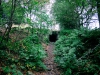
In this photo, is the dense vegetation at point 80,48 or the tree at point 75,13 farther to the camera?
the tree at point 75,13

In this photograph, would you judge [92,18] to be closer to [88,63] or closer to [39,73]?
[88,63]

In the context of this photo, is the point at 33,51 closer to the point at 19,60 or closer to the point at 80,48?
the point at 19,60

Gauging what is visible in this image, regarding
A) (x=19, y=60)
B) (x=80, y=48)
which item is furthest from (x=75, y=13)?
(x=19, y=60)

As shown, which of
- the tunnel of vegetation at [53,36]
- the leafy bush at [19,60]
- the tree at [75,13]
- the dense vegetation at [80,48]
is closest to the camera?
the leafy bush at [19,60]

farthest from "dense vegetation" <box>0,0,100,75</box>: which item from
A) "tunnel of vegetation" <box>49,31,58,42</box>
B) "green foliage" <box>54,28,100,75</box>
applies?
"tunnel of vegetation" <box>49,31,58,42</box>

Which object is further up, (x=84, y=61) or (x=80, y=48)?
(x=80, y=48)

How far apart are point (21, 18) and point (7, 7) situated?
1.35 meters

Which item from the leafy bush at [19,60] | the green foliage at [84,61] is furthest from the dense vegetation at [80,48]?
Result: the leafy bush at [19,60]

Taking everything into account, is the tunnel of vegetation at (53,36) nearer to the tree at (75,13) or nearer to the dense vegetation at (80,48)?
the tree at (75,13)

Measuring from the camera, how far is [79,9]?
62.4 feet

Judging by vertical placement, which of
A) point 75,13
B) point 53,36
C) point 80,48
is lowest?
point 53,36

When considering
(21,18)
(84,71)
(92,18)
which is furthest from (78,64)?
(92,18)

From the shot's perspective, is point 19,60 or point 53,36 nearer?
point 19,60

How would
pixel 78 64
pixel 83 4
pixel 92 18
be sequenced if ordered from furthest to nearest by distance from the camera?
pixel 92 18 → pixel 83 4 → pixel 78 64
